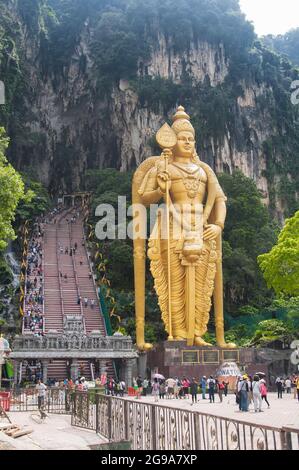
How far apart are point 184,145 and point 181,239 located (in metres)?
3.48

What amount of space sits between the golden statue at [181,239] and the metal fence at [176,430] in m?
11.2

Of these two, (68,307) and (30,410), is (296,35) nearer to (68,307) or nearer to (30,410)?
(68,307)

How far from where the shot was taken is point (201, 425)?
4820mm

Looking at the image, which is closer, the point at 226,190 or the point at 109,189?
the point at 226,190

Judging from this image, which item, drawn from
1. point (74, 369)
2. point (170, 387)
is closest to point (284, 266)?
point (170, 387)

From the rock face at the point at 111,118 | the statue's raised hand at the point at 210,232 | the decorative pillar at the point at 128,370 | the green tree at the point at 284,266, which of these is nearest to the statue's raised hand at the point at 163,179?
the statue's raised hand at the point at 210,232

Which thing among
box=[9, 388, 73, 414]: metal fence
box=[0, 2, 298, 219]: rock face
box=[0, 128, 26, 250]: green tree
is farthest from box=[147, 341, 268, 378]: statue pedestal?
box=[0, 2, 298, 219]: rock face

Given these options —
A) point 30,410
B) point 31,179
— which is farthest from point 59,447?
point 31,179

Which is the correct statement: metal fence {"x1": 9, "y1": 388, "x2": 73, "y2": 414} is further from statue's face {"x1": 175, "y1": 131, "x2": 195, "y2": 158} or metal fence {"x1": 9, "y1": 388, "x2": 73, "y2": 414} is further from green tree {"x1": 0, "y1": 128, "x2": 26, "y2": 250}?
statue's face {"x1": 175, "y1": 131, "x2": 195, "y2": 158}

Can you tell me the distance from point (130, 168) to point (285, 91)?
13037 mm

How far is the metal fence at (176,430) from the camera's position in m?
4.10

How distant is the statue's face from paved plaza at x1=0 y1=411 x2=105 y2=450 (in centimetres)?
1227

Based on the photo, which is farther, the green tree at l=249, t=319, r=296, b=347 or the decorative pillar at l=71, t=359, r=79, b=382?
the green tree at l=249, t=319, r=296, b=347

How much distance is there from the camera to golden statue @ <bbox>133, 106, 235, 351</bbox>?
63.4 ft
